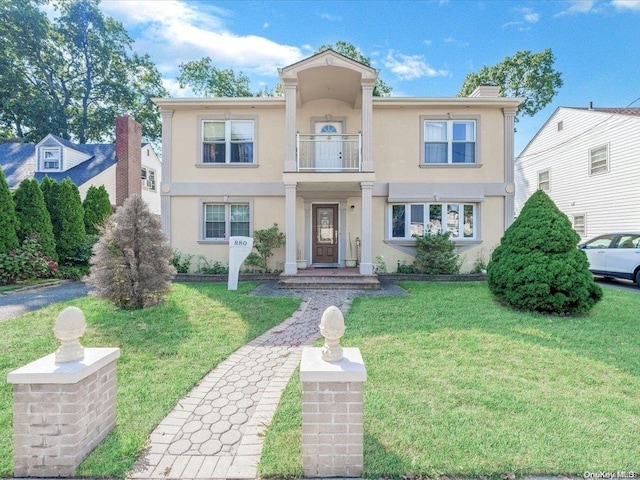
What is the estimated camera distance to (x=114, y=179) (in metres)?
18.7

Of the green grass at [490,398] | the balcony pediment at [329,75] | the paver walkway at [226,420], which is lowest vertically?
the paver walkway at [226,420]

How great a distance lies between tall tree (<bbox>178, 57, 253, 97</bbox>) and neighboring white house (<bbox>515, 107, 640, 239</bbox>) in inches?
815

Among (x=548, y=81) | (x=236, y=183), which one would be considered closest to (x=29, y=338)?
(x=236, y=183)

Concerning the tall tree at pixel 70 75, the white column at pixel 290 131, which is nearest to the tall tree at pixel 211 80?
the tall tree at pixel 70 75

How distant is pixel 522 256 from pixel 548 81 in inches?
932

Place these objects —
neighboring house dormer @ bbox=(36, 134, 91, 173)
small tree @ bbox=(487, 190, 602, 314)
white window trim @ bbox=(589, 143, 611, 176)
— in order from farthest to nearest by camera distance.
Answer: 1. neighboring house dormer @ bbox=(36, 134, 91, 173)
2. white window trim @ bbox=(589, 143, 611, 176)
3. small tree @ bbox=(487, 190, 602, 314)

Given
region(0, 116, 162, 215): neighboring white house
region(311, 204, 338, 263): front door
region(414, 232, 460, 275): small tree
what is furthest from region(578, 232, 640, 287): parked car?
region(0, 116, 162, 215): neighboring white house

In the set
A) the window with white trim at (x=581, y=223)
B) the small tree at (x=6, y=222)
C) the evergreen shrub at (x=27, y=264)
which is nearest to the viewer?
the evergreen shrub at (x=27, y=264)

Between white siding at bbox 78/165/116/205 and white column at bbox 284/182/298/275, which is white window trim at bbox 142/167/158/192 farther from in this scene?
white column at bbox 284/182/298/275

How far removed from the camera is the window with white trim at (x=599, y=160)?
1441 centimetres

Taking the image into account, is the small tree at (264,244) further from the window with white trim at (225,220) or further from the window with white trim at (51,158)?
the window with white trim at (51,158)

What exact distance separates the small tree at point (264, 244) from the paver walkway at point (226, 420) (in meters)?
5.82

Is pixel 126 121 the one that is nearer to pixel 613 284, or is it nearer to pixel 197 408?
Result: pixel 197 408

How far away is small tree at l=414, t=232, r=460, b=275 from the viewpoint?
10680mm
